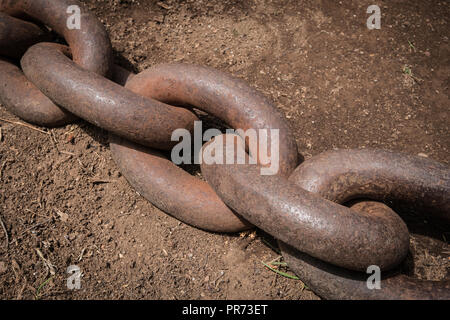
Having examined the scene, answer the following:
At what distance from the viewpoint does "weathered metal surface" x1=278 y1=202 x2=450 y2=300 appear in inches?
65.1

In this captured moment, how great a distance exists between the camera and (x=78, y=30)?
7.23 feet

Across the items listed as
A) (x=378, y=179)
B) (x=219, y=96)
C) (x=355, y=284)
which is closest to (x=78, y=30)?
(x=219, y=96)

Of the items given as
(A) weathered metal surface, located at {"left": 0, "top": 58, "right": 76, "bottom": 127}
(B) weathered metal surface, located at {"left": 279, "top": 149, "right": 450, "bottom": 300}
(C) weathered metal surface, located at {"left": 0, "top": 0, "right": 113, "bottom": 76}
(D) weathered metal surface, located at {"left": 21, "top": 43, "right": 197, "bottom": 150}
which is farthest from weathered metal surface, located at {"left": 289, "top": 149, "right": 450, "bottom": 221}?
(A) weathered metal surface, located at {"left": 0, "top": 58, "right": 76, "bottom": 127}

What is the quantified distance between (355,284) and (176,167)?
1086 millimetres

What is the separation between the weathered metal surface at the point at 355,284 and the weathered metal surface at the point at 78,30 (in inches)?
60.0

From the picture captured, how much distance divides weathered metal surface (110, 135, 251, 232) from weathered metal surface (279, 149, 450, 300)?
0.36 m

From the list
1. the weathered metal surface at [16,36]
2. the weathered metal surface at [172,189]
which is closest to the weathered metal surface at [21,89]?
the weathered metal surface at [16,36]

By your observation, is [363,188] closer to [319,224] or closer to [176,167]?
[319,224]

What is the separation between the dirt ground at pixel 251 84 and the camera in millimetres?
1957

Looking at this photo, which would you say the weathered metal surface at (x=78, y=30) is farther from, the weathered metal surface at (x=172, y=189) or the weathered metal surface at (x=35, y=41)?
the weathered metal surface at (x=172, y=189)

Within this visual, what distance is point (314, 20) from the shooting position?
9.39 feet

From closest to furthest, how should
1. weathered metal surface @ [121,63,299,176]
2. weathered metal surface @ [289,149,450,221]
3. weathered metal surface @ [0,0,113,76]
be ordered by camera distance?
weathered metal surface @ [289,149,450,221]
weathered metal surface @ [121,63,299,176]
weathered metal surface @ [0,0,113,76]

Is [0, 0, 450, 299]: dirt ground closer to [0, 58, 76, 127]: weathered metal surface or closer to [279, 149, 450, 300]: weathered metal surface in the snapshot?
[0, 58, 76, 127]: weathered metal surface
